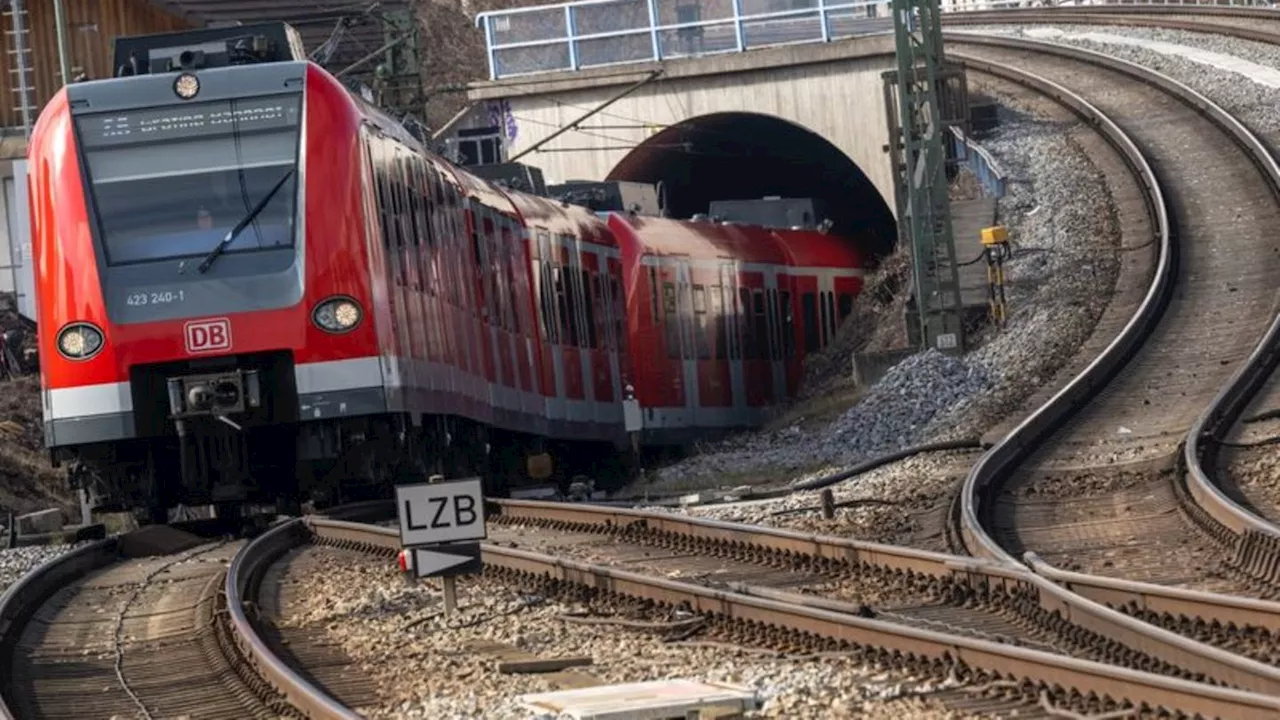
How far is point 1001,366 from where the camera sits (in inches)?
983

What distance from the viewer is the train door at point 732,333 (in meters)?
31.0

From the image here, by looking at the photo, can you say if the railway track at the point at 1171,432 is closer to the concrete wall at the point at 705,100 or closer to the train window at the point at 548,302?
the concrete wall at the point at 705,100

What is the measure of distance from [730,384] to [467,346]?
34.6 ft

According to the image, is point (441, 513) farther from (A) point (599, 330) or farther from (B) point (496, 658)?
(A) point (599, 330)

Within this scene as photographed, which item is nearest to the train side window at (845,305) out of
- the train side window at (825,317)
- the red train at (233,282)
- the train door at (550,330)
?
the train side window at (825,317)

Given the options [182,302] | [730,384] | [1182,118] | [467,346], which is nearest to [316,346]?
[182,302]

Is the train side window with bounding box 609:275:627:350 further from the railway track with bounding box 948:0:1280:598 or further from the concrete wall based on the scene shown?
the railway track with bounding box 948:0:1280:598

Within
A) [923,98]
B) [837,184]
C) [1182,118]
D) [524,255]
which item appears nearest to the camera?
[524,255]

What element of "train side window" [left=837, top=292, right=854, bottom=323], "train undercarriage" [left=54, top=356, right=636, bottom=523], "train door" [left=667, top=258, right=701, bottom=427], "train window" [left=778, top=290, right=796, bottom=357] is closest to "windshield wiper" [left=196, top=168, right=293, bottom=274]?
"train undercarriage" [left=54, top=356, right=636, bottom=523]

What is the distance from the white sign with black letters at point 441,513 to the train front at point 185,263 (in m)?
5.04

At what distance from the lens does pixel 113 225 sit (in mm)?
16828

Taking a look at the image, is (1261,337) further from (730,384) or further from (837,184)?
(837,184)

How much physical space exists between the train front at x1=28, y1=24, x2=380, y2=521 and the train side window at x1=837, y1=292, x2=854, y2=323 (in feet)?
59.9

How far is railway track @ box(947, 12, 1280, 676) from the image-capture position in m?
11.5
